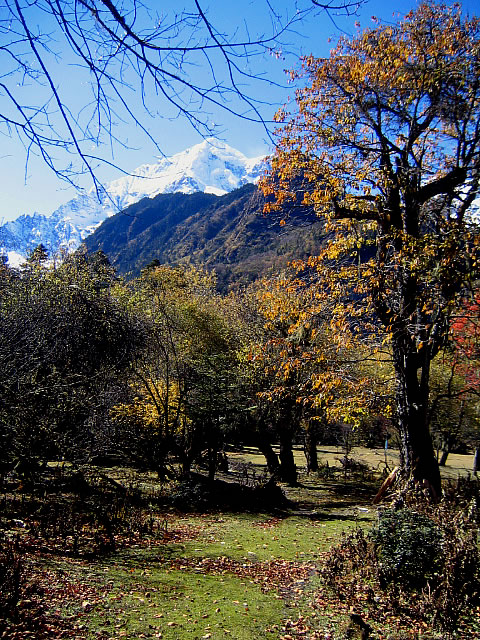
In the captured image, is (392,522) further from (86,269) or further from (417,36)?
(86,269)

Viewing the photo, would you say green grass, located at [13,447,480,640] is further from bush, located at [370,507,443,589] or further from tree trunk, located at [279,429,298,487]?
tree trunk, located at [279,429,298,487]

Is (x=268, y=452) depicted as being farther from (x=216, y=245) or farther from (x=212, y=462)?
(x=216, y=245)

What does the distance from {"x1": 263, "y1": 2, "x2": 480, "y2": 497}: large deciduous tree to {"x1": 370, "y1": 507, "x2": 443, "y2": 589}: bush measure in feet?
9.17

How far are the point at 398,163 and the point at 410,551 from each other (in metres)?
7.34

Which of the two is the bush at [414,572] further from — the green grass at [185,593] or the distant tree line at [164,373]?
the distant tree line at [164,373]

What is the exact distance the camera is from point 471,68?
8555 millimetres

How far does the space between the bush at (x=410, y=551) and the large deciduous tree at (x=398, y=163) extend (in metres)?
2.79

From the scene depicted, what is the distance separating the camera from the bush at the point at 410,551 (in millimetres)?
5188

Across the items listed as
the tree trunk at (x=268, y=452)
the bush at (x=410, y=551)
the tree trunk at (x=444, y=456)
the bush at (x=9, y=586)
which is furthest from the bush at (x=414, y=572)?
the tree trunk at (x=444, y=456)

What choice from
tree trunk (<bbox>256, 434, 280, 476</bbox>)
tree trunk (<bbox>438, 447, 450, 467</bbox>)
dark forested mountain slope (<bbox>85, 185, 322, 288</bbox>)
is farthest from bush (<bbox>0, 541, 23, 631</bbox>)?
dark forested mountain slope (<bbox>85, 185, 322, 288</bbox>)

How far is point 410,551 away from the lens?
5242mm

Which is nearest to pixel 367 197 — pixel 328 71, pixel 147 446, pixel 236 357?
pixel 328 71

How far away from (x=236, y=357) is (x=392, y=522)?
42.2 feet

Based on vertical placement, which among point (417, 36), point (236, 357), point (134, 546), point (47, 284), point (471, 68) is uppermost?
point (417, 36)
